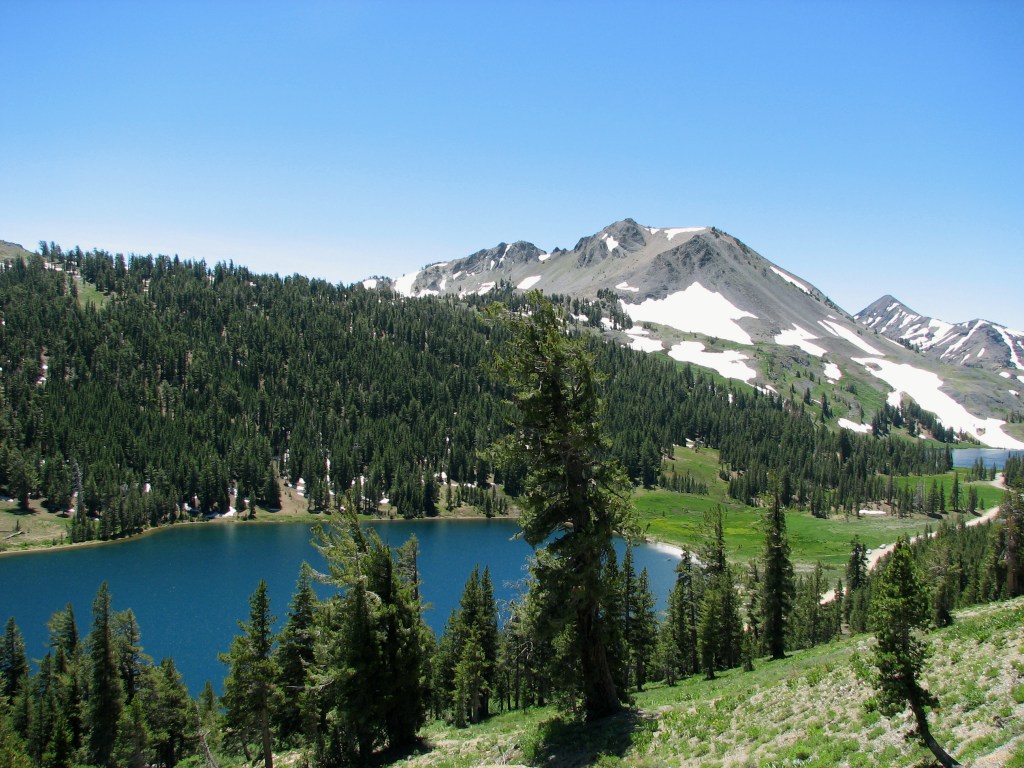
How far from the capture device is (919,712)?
46.5 feet

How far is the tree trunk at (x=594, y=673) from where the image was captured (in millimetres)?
21875

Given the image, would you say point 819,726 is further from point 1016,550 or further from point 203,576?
point 203,576

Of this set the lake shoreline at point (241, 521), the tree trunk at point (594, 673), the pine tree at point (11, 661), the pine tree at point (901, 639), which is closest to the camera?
the pine tree at point (901, 639)

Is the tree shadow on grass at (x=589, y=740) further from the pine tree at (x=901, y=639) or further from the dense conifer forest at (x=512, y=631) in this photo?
the pine tree at (x=901, y=639)

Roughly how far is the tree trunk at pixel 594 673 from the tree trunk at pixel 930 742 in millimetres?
10241

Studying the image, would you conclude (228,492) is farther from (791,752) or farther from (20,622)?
(791,752)

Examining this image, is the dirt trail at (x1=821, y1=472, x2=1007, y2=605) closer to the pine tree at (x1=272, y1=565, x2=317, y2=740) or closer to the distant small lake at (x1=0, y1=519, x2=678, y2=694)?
the distant small lake at (x1=0, y1=519, x2=678, y2=694)

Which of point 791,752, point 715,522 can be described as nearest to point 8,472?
point 715,522

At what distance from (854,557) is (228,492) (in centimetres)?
15075

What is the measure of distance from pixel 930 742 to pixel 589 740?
31.7ft

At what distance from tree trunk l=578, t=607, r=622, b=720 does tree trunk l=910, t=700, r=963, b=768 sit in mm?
10241

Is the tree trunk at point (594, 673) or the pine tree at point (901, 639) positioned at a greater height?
the pine tree at point (901, 639)

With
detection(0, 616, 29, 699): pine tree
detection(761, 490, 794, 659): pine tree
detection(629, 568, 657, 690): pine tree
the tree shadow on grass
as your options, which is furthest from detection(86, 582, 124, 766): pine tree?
detection(761, 490, 794, 659): pine tree

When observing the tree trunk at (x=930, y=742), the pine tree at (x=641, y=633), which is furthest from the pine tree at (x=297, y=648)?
the tree trunk at (x=930, y=742)
